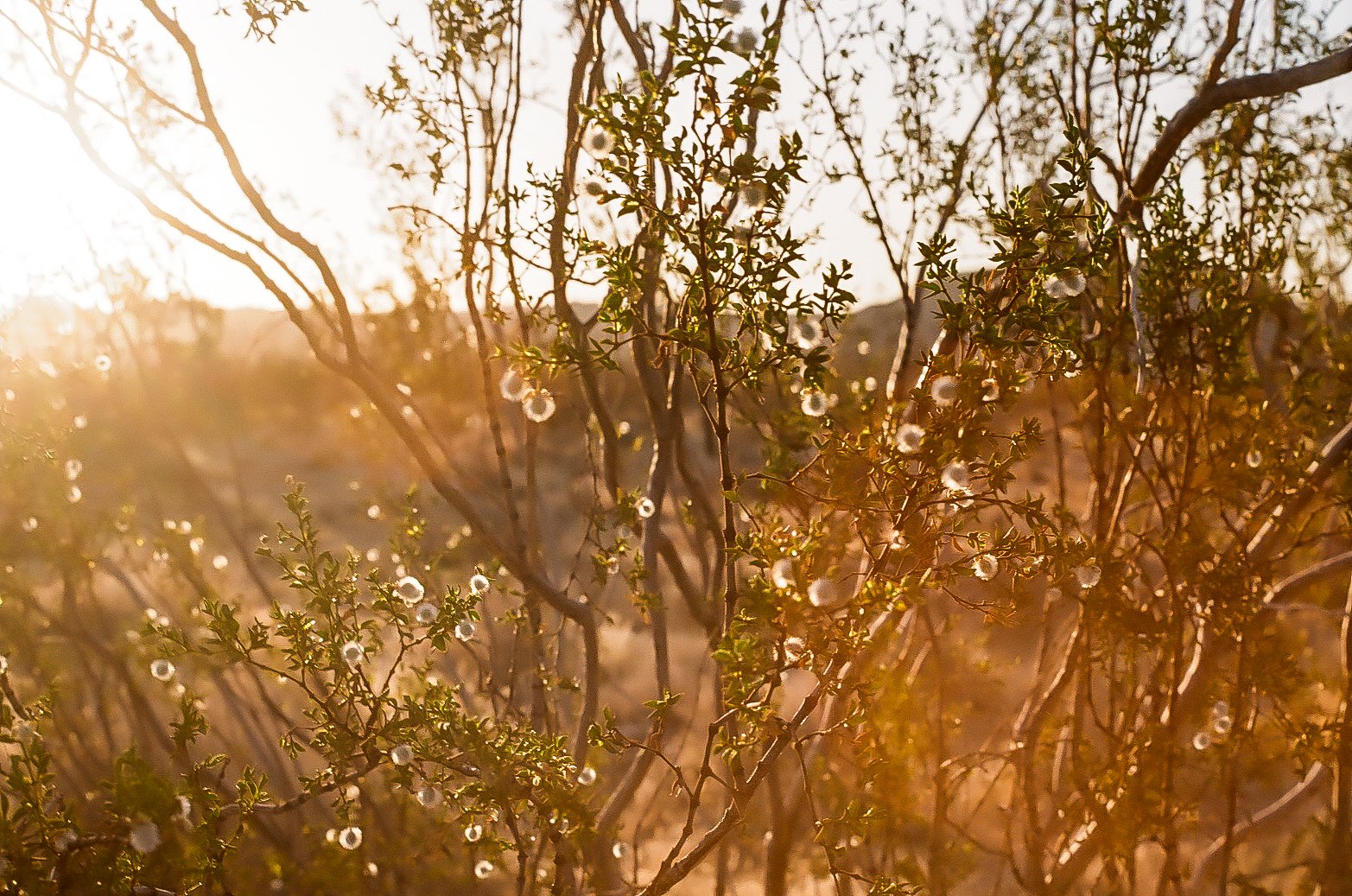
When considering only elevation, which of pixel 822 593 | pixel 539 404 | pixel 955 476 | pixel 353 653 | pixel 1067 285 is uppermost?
pixel 1067 285

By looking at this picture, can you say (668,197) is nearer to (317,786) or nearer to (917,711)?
(317,786)

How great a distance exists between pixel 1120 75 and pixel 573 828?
9.74 feet

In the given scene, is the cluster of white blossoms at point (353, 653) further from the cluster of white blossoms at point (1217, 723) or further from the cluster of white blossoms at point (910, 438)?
the cluster of white blossoms at point (1217, 723)

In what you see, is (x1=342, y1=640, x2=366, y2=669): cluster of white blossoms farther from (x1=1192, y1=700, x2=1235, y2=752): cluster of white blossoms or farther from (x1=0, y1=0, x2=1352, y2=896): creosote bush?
(x1=1192, y1=700, x2=1235, y2=752): cluster of white blossoms

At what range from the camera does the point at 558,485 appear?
18297mm

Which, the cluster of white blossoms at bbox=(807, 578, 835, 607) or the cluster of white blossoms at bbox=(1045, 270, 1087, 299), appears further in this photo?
the cluster of white blossoms at bbox=(1045, 270, 1087, 299)

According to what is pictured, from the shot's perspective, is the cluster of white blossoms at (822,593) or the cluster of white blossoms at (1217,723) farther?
the cluster of white blossoms at (1217,723)

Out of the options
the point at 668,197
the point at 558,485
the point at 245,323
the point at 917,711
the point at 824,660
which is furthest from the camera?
the point at 245,323

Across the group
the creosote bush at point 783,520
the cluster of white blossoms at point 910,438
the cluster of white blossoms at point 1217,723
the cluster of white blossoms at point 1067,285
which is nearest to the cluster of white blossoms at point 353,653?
the creosote bush at point 783,520

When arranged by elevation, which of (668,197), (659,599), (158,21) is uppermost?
(158,21)

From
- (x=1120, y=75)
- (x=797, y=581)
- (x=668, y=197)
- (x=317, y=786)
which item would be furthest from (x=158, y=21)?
(x=1120, y=75)

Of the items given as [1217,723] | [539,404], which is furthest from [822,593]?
[1217,723]

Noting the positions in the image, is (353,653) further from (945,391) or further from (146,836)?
(945,391)

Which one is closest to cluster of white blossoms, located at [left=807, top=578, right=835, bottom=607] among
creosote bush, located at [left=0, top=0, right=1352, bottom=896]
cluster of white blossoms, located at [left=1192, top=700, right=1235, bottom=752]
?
creosote bush, located at [left=0, top=0, right=1352, bottom=896]
